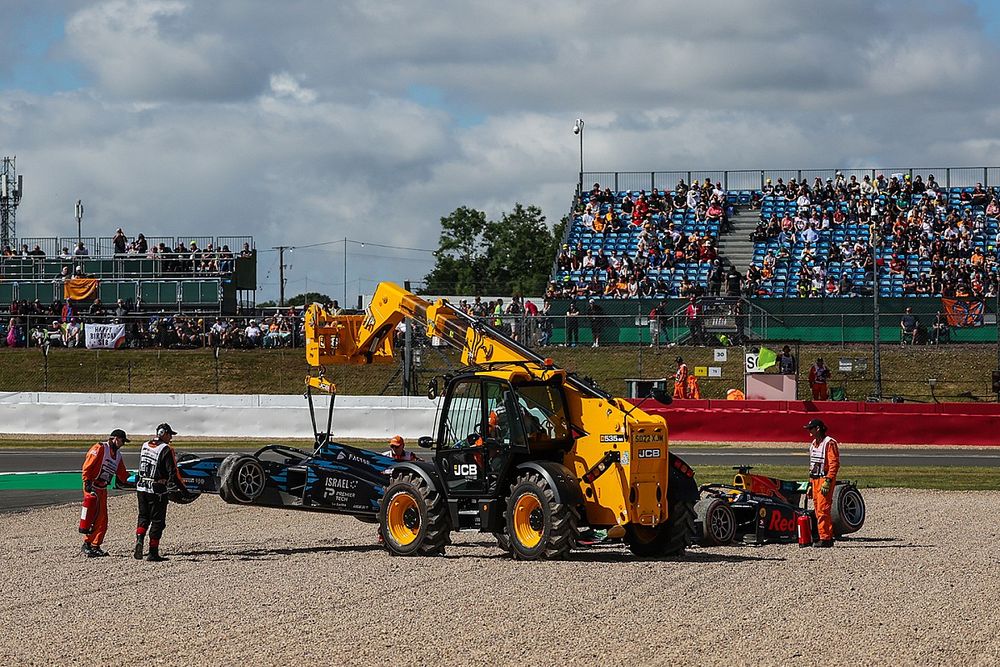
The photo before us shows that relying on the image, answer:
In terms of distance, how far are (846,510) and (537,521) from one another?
15.3ft

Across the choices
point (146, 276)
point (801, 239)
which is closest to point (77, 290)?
point (146, 276)

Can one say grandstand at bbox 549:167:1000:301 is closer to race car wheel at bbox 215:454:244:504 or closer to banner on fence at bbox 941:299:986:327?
banner on fence at bbox 941:299:986:327

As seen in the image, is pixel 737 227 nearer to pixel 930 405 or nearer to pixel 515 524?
pixel 930 405

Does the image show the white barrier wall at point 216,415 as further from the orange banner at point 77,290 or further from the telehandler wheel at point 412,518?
the telehandler wheel at point 412,518

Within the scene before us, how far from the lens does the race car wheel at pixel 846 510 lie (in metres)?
17.2

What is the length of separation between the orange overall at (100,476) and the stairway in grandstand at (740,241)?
3292 cm

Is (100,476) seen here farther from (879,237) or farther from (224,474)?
(879,237)

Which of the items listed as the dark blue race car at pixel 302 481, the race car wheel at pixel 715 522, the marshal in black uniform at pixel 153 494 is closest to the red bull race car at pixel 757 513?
the race car wheel at pixel 715 522

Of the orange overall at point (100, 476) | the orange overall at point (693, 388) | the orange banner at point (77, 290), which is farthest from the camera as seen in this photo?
the orange banner at point (77, 290)

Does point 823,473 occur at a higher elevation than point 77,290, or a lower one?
lower

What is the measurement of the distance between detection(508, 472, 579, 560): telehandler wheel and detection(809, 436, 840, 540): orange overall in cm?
364

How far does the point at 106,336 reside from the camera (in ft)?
147

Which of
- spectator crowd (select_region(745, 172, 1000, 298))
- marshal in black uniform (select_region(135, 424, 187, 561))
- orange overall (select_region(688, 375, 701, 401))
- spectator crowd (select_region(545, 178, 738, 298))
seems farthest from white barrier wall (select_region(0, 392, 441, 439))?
marshal in black uniform (select_region(135, 424, 187, 561))

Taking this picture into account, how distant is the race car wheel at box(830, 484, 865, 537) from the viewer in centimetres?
1725
